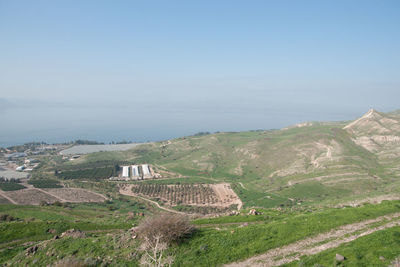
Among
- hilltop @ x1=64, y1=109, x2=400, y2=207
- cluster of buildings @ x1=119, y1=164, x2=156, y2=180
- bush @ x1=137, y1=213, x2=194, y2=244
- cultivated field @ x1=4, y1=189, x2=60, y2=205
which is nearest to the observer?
bush @ x1=137, y1=213, x2=194, y2=244

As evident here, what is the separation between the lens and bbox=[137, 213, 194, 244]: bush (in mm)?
16422

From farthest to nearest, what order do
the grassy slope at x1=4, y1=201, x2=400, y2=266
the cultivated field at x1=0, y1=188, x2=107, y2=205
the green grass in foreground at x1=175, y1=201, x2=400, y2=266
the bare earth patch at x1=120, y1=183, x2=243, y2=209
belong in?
the bare earth patch at x1=120, y1=183, x2=243, y2=209, the cultivated field at x1=0, y1=188, x2=107, y2=205, the grassy slope at x1=4, y1=201, x2=400, y2=266, the green grass in foreground at x1=175, y1=201, x2=400, y2=266

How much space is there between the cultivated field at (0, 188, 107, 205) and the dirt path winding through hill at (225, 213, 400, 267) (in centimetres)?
5784

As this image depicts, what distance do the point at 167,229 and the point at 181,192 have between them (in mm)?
58988

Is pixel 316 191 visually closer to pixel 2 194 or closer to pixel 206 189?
pixel 206 189

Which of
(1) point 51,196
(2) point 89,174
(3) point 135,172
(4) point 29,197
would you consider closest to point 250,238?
(1) point 51,196

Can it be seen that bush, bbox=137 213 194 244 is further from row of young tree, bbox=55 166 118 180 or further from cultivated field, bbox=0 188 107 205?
row of young tree, bbox=55 166 118 180

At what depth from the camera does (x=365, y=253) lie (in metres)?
13.5

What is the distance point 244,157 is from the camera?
104000mm

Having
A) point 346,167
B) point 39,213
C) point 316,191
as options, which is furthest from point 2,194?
point 346,167

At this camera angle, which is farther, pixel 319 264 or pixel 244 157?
pixel 244 157

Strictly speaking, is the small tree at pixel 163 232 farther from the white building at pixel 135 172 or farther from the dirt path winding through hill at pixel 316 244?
the white building at pixel 135 172

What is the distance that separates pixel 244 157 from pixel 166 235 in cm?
9004

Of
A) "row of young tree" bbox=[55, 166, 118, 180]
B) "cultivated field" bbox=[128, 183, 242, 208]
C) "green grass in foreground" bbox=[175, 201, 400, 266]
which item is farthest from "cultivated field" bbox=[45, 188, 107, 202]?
"green grass in foreground" bbox=[175, 201, 400, 266]
